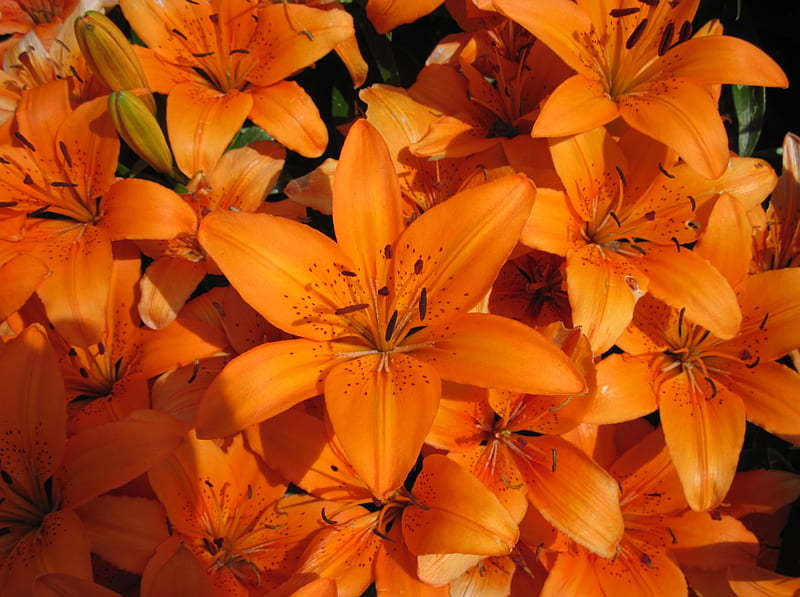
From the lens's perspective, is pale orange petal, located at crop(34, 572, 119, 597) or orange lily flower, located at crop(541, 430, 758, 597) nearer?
pale orange petal, located at crop(34, 572, 119, 597)

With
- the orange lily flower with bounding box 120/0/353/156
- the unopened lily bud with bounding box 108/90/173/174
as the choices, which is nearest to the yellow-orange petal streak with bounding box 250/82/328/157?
the orange lily flower with bounding box 120/0/353/156

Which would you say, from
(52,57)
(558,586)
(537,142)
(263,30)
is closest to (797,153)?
(537,142)

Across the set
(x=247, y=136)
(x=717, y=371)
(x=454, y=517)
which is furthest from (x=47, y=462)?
(x=717, y=371)

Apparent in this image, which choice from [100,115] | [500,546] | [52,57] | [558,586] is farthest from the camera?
[52,57]

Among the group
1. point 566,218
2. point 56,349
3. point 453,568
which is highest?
point 566,218

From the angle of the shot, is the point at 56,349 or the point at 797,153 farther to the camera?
the point at 797,153

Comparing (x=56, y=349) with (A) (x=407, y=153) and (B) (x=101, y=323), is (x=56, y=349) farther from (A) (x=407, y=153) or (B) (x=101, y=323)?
(A) (x=407, y=153)

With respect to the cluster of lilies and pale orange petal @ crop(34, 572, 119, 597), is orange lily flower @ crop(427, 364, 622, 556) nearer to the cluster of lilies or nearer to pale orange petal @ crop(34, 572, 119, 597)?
the cluster of lilies

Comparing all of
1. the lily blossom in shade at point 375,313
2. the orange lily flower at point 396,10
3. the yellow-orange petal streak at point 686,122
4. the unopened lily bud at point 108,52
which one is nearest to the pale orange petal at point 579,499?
the lily blossom in shade at point 375,313
